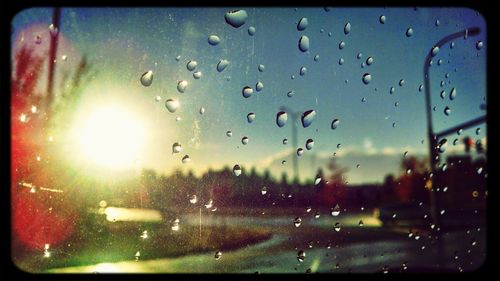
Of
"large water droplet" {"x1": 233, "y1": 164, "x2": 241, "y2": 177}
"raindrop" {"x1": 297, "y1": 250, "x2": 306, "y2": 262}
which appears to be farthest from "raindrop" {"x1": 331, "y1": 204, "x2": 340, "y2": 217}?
"large water droplet" {"x1": 233, "y1": 164, "x2": 241, "y2": 177}

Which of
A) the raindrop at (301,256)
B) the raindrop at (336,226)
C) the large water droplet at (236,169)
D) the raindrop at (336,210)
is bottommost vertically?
the raindrop at (301,256)

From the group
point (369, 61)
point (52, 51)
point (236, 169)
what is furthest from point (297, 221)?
point (52, 51)

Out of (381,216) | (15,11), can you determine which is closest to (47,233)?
(15,11)

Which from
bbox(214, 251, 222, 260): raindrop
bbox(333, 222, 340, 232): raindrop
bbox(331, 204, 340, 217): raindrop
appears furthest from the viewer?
bbox(333, 222, 340, 232): raindrop

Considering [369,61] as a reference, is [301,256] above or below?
below

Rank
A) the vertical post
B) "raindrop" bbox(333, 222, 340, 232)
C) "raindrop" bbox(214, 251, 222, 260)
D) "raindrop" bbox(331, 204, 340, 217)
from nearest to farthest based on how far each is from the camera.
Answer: the vertical post
"raindrop" bbox(214, 251, 222, 260)
"raindrop" bbox(331, 204, 340, 217)
"raindrop" bbox(333, 222, 340, 232)

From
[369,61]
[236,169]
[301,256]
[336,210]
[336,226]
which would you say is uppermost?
[369,61]

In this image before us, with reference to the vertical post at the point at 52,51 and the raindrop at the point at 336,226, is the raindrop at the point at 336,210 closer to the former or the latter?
A: the raindrop at the point at 336,226

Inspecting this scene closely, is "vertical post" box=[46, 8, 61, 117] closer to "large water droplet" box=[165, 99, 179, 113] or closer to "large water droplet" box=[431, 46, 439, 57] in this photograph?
"large water droplet" box=[165, 99, 179, 113]

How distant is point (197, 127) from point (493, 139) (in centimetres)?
162

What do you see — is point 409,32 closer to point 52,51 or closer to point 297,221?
point 297,221

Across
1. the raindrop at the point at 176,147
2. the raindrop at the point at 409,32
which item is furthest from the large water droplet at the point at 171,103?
the raindrop at the point at 409,32

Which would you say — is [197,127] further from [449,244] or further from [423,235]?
[449,244]

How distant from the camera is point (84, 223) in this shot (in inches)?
102
